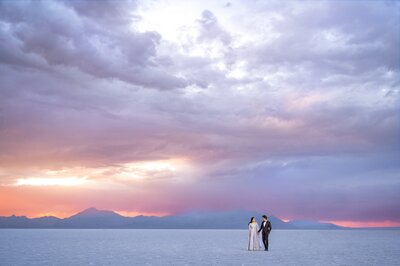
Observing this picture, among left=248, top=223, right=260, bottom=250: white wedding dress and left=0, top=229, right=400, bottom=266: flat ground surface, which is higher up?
left=248, top=223, right=260, bottom=250: white wedding dress

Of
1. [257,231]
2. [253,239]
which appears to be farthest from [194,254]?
[257,231]

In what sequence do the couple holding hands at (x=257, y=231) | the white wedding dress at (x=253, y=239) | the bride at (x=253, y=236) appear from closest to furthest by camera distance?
the couple holding hands at (x=257, y=231), the bride at (x=253, y=236), the white wedding dress at (x=253, y=239)

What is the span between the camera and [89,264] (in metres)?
28.3

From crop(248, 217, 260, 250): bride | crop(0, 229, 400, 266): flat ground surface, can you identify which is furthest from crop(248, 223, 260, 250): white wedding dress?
crop(0, 229, 400, 266): flat ground surface

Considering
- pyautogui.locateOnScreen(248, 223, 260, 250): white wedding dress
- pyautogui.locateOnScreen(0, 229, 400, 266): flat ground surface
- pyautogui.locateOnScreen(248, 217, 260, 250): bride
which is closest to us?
pyautogui.locateOnScreen(0, 229, 400, 266): flat ground surface

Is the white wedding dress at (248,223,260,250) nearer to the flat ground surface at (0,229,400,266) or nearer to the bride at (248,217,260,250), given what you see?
the bride at (248,217,260,250)

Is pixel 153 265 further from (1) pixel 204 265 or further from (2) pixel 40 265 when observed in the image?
(2) pixel 40 265

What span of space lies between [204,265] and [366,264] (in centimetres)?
1031

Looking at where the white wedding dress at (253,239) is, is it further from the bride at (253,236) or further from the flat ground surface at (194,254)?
the flat ground surface at (194,254)

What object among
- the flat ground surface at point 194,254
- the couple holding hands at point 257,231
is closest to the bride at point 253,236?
the couple holding hands at point 257,231

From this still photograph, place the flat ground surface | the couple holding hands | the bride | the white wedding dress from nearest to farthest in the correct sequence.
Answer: the flat ground surface
the couple holding hands
the bride
the white wedding dress

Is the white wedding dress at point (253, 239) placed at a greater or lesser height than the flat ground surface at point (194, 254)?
greater

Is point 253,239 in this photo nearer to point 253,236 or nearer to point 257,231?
point 253,236

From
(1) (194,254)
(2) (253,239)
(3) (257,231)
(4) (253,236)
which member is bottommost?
(1) (194,254)
